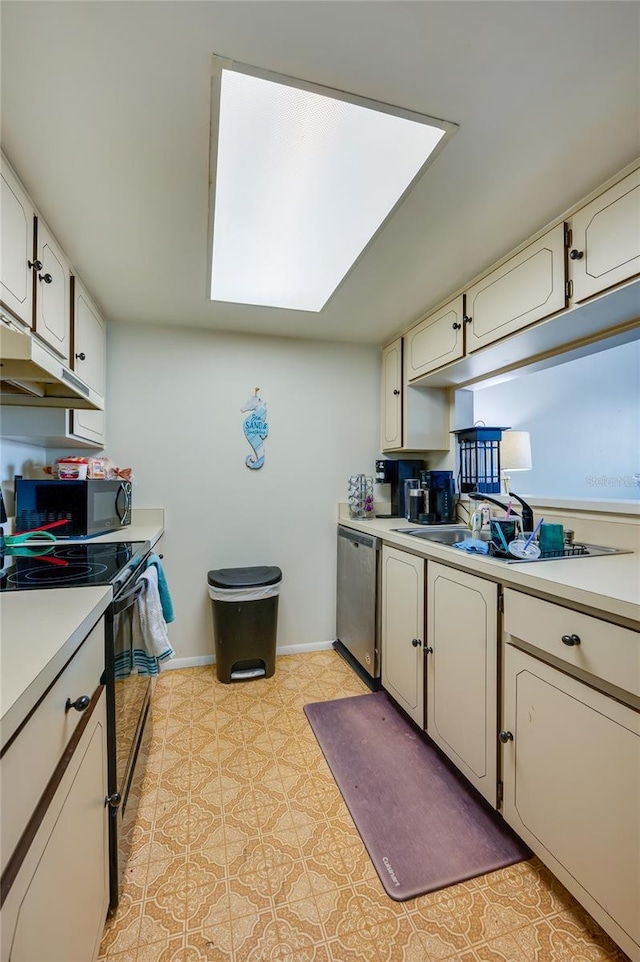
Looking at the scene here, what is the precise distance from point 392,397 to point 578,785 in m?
2.10

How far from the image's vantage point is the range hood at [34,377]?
0.88 m

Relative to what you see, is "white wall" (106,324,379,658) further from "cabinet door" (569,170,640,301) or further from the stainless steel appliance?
"cabinet door" (569,170,640,301)

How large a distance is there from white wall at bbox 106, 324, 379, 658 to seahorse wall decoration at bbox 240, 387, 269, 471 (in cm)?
3

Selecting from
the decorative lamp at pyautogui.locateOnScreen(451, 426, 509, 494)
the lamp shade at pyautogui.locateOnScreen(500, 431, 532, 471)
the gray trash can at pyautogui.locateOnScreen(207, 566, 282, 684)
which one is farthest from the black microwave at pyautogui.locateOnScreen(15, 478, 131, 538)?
the lamp shade at pyautogui.locateOnScreen(500, 431, 532, 471)

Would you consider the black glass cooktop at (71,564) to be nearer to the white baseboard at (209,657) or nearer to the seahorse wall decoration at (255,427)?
the seahorse wall decoration at (255,427)

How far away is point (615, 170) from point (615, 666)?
142 centimetres

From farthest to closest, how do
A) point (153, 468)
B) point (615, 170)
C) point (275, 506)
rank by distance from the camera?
point (275, 506) → point (153, 468) → point (615, 170)

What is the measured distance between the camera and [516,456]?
2.03 meters

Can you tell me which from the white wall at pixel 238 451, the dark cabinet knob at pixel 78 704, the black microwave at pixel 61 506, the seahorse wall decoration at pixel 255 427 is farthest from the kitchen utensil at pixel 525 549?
the black microwave at pixel 61 506

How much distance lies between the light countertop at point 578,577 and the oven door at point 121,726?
1129 mm

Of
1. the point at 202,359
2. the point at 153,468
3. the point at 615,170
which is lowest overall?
the point at 153,468

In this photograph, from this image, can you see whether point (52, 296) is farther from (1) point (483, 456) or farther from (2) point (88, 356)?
(1) point (483, 456)

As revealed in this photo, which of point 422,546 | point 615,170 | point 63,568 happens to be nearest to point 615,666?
point 422,546

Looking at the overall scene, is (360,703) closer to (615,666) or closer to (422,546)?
(422,546)
